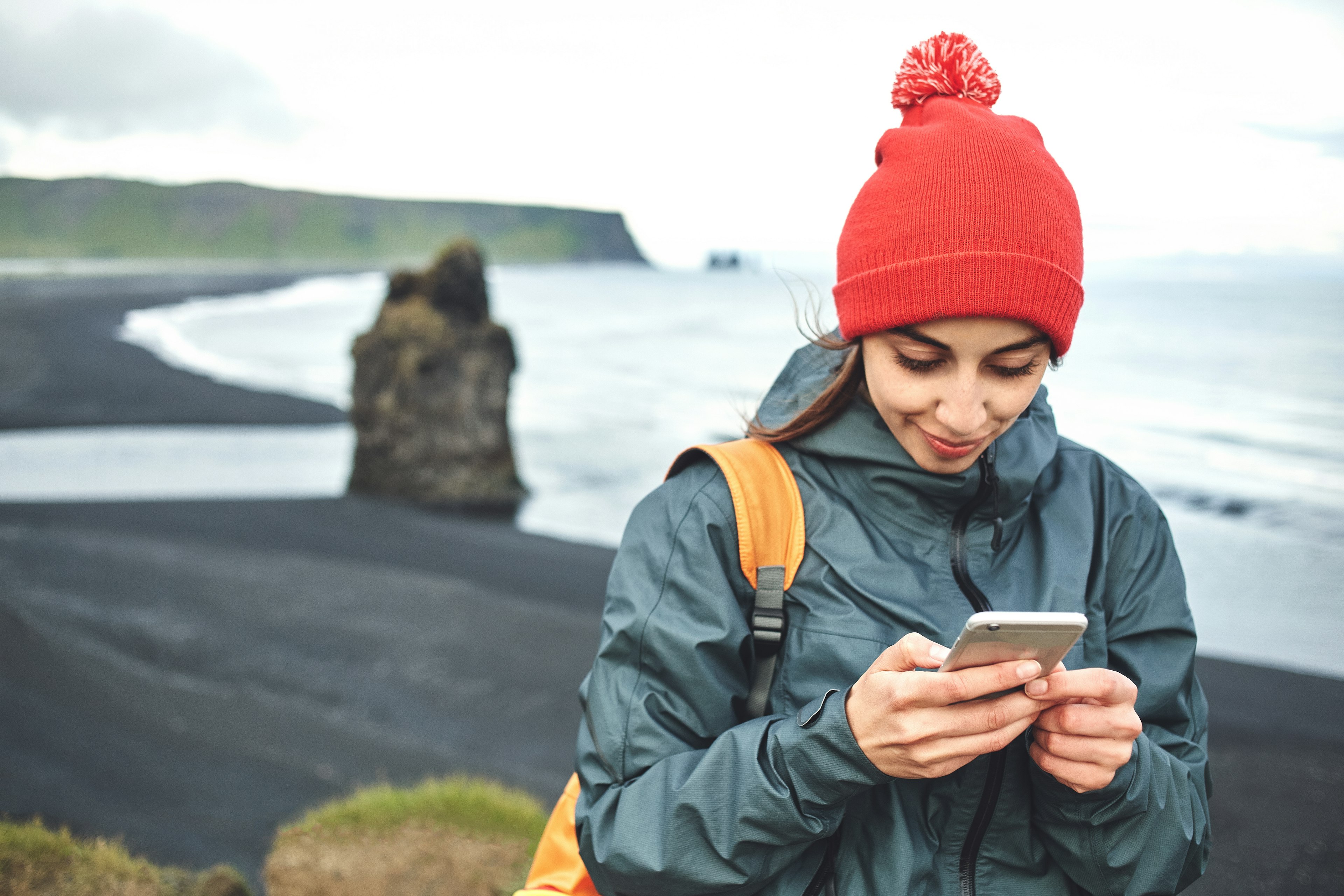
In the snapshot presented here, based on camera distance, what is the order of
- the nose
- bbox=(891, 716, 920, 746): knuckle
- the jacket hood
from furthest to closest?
the jacket hood
the nose
bbox=(891, 716, 920, 746): knuckle

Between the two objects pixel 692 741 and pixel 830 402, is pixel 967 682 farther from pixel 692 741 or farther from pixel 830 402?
pixel 830 402

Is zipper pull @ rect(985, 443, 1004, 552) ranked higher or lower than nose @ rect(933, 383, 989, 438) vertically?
lower

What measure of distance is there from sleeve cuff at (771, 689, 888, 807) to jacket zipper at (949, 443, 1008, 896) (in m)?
0.30

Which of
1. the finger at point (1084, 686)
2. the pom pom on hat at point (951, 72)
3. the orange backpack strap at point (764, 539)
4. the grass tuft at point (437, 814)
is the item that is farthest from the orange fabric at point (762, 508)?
the grass tuft at point (437, 814)

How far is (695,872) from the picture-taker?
1523 mm

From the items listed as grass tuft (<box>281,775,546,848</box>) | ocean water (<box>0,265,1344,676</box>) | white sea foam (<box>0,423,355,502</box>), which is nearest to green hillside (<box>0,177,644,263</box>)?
ocean water (<box>0,265,1344,676</box>)

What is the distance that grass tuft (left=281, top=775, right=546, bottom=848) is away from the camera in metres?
3.60

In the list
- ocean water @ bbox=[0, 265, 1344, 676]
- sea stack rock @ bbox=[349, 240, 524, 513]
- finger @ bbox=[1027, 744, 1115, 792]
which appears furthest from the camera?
sea stack rock @ bbox=[349, 240, 524, 513]

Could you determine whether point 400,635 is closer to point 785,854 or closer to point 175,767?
point 175,767

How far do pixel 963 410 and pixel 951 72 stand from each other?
66cm

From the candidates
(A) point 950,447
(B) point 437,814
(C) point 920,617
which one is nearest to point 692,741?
(C) point 920,617

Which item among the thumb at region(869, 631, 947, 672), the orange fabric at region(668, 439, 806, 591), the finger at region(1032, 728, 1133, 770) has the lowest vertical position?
the finger at region(1032, 728, 1133, 770)

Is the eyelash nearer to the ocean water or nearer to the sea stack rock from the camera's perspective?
the ocean water

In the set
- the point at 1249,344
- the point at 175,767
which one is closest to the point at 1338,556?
the point at 175,767
